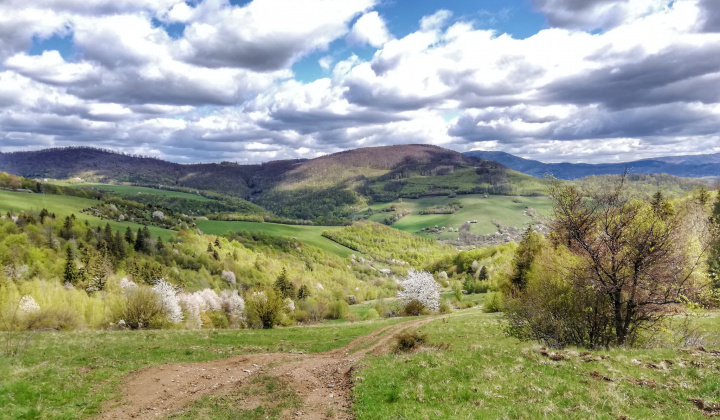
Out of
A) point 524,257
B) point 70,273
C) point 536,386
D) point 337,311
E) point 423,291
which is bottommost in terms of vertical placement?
point 337,311

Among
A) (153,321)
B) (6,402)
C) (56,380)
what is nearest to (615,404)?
(6,402)

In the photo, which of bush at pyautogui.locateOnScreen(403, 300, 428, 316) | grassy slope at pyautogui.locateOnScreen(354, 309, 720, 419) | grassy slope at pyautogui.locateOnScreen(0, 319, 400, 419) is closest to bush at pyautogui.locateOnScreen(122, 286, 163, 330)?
grassy slope at pyautogui.locateOnScreen(0, 319, 400, 419)

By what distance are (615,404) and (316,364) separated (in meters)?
17.6

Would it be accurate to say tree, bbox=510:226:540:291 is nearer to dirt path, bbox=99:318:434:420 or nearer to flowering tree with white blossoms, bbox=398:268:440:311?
flowering tree with white blossoms, bbox=398:268:440:311

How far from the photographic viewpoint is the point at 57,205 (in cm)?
14725

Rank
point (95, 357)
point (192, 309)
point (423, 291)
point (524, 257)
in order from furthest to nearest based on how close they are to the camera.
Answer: point (423, 291), point (192, 309), point (524, 257), point (95, 357)

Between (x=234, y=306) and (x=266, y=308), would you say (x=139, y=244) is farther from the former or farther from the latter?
(x=266, y=308)

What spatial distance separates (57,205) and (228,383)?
170250 mm

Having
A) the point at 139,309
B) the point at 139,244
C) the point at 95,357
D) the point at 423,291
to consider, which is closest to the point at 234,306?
the point at 139,309

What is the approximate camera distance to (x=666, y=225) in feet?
70.8

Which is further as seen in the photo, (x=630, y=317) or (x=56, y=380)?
(x=630, y=317)

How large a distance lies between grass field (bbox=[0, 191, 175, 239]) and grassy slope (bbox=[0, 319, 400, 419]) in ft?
373

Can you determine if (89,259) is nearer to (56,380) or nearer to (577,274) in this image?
(56,380)

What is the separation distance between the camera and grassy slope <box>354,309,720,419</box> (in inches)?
504
